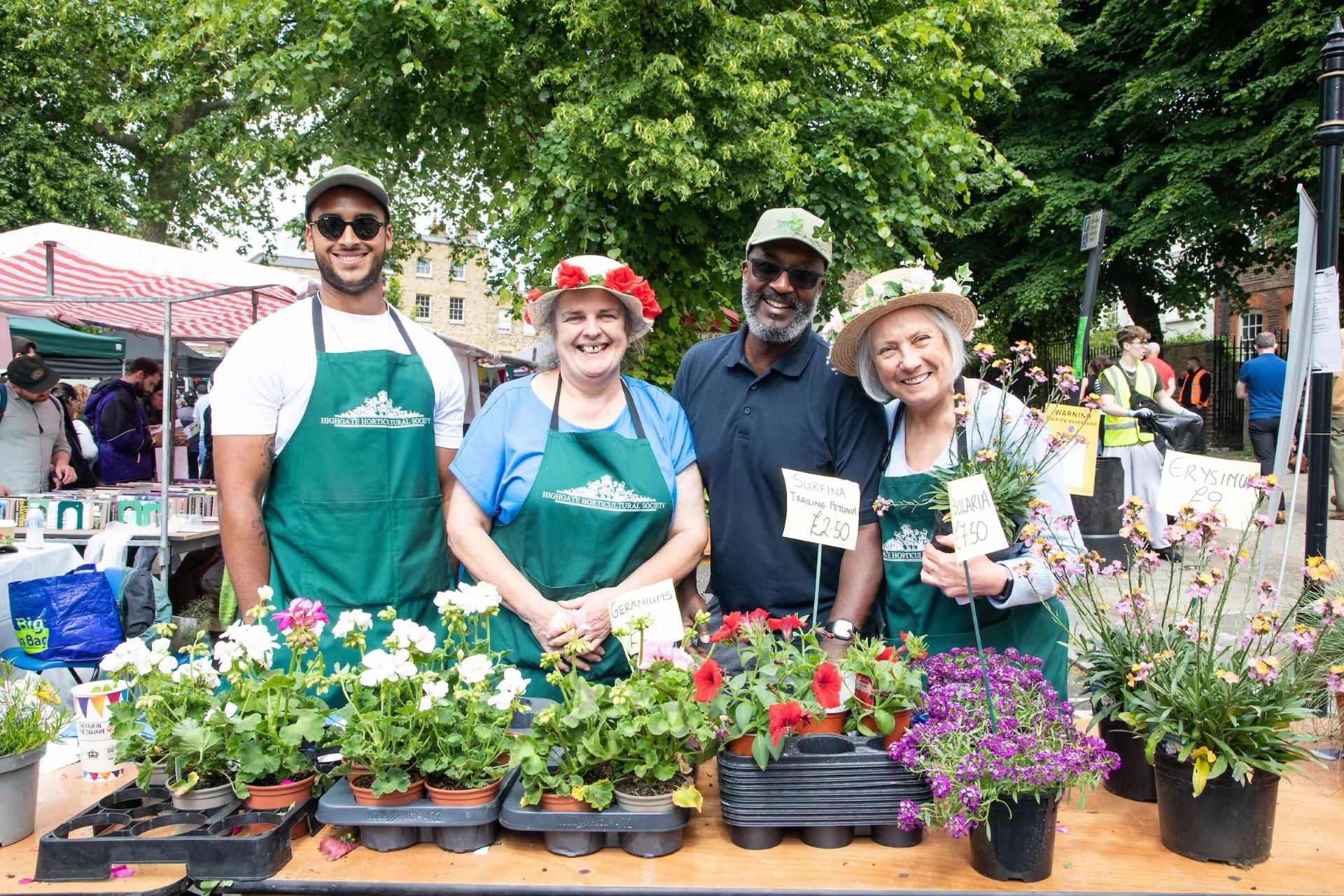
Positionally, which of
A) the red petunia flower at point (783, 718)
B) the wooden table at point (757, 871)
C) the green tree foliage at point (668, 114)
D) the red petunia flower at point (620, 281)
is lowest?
the wooden table at point (757, 871)

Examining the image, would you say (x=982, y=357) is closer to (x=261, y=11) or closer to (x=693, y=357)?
(x=693, y=357)

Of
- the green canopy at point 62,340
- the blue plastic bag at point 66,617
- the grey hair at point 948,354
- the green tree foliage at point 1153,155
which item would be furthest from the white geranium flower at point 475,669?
the green tree foliage at point 1153,155

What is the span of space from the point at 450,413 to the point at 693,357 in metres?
0.73

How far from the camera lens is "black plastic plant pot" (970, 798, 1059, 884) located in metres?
1.48

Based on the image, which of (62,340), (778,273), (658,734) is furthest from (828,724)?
(62,340)

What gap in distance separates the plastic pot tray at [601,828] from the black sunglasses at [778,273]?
4.78 feet

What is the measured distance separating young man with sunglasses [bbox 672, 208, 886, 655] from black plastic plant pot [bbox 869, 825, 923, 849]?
67cm

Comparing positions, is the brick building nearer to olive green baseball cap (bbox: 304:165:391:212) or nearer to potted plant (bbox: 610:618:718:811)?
olive green baseball cap (bbox: 304:165:391:212)

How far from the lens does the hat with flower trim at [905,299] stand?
2.13 meters

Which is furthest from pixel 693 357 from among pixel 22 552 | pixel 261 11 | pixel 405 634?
pixel 261 11

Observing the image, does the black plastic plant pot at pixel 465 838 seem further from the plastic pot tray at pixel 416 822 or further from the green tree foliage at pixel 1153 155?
the green tree foliage at pixel 1153 155

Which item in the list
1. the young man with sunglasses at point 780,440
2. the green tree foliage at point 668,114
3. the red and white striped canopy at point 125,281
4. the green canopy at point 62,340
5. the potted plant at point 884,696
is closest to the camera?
the potted plant at point 884,696

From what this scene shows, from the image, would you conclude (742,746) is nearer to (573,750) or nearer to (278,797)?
(573,750)

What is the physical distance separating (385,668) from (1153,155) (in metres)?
16.0
